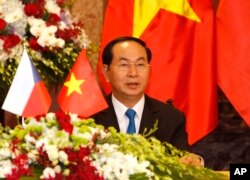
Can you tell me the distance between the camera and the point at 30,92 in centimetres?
292

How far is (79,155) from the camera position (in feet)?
6.48

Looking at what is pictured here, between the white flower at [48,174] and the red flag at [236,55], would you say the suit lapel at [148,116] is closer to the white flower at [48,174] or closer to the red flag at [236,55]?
the red flag at [236,55]

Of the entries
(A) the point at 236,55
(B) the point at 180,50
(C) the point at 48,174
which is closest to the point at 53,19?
(B) the point at 180,50

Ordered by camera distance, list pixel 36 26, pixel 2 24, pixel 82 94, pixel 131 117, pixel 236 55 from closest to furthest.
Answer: pixel 82 94
pixel 131 117
pixel 2 24
pixel 36 26
pixel 236 55

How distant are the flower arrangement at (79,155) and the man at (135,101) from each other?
1346 millimetres

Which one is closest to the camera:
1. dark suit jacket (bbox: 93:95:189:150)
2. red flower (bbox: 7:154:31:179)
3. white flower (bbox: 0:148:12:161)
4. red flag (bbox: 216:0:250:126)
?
red flower (bbox: 7:154:31:179)

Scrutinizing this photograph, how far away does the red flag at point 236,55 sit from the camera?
4359 mm

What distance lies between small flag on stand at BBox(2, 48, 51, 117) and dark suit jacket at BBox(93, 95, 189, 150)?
2.12ft

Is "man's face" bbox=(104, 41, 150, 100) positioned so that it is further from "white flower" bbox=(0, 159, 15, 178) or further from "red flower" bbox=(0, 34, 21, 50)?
"white flower" bbox=(0, 159, 15, 178)

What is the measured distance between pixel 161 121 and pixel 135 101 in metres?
0.17

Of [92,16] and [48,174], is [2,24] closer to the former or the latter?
[92,16]

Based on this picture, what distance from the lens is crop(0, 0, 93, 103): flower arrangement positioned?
3.67 meters

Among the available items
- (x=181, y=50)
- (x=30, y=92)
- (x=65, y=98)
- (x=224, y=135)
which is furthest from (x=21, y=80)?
(x=224, y=135)

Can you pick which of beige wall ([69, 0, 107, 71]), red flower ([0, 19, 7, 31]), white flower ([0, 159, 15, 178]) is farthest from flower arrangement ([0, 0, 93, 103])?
white flower ([0, 159, 15, 178])
